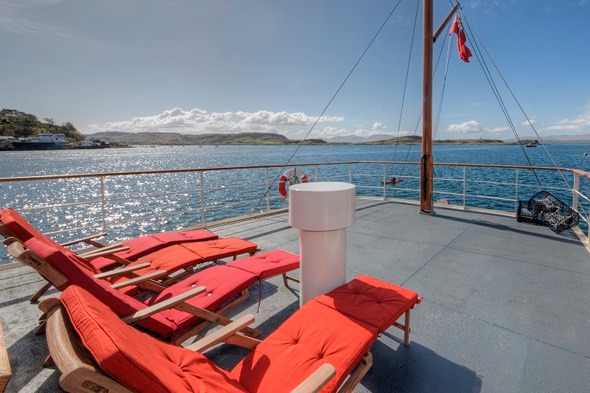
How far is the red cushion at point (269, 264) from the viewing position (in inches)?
86.5

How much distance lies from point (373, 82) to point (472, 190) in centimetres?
824

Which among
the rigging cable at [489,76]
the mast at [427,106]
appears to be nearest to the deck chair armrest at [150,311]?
the mast at [427,106]

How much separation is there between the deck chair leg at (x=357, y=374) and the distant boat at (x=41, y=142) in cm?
8249

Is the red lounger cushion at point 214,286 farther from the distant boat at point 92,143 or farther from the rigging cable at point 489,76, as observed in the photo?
the distant boat at point 92,143

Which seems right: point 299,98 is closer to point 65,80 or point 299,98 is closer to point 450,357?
point 65,80

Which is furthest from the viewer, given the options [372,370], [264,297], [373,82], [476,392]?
[373,82]

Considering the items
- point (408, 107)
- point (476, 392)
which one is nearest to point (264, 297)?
point (476, 392)

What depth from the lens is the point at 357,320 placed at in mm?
1489

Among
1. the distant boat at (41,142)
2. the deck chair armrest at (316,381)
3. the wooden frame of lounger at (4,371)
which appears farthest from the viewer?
the distant boat at (41,142)

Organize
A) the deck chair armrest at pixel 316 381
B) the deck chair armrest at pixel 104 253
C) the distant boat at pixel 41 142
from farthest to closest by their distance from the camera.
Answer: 1. the distant boat at pixel 41 142
2. the deck chair armrest at pixel 104 253
3. the deck chair armrest at pixel 316 381

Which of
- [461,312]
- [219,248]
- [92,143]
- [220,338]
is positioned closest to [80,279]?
[220,338]

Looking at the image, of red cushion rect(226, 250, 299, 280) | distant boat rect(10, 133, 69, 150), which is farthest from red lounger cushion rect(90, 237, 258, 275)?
distant boat rect(10, 133, 69, 150)

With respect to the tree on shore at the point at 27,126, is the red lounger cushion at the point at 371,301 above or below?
below

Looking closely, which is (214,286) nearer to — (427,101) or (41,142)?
(427,101)
